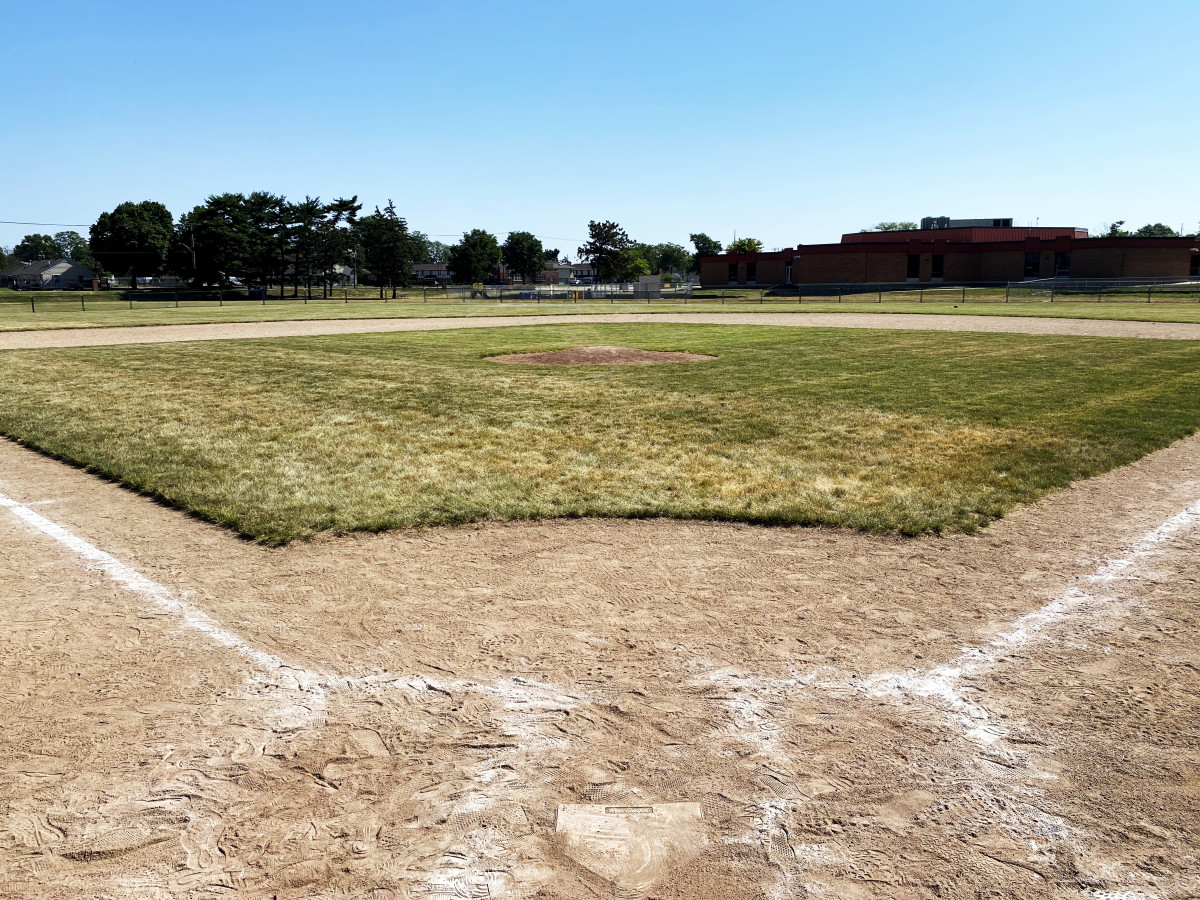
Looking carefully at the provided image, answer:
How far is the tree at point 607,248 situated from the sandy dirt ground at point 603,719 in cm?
12064

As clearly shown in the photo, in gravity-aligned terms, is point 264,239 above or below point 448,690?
above

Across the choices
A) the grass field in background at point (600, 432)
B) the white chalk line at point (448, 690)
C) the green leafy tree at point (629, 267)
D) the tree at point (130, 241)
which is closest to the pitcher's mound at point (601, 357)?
the grass field in background at point (600, 432)

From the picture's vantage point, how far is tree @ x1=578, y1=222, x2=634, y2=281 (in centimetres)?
12288

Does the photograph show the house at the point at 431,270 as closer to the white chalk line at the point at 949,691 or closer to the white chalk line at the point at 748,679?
the white chalk line at the point at 748,679

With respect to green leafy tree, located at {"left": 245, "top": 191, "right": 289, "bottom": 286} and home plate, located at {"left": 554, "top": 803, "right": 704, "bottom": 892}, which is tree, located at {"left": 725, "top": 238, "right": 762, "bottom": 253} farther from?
home plate, located at {"left": 554, "top": 803, "right": 704, "bottom": 892}

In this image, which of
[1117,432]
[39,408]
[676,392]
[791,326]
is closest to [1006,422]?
[1117,432]

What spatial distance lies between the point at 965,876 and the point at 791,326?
29.5 meters

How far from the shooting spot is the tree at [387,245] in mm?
93500

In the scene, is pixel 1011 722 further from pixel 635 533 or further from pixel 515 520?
pixel 515 520

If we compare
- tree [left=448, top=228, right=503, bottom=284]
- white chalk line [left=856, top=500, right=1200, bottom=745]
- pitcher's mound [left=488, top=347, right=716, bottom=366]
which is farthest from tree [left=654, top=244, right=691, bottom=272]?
white chalk line [left=856, top=500, right=1200, bottom=745]

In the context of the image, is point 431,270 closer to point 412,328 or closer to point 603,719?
point 412,328

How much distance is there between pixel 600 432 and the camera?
10.4 metres

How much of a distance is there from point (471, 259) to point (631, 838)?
118 metres

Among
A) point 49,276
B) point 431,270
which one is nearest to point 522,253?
point 431,270
